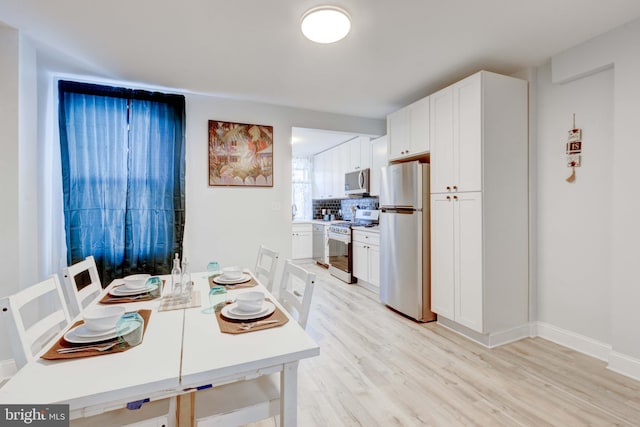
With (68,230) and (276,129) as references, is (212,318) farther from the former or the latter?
(276,129)

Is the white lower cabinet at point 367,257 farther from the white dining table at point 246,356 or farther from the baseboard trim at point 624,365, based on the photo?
the white dining table at point 246,356

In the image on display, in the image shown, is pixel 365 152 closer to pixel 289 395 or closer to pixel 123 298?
pixel 123 298

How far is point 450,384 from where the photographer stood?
202 centimetres

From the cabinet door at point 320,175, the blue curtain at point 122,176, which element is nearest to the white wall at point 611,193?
the blue curtain at point 122,176

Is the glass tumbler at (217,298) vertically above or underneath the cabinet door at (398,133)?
underneath

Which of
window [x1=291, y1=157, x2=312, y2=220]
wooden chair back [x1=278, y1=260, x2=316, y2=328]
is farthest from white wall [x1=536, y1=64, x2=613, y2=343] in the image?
window [x1=291, y1=157, x2=312, y2=220]

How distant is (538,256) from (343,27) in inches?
104

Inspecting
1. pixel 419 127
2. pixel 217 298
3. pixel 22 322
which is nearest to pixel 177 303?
pixel 217 298

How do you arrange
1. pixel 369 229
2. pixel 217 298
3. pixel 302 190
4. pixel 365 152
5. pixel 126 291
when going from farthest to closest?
pixel 302 190, pixel 365 152, pixel 369 229, pixel 126 291, pixel 217 298

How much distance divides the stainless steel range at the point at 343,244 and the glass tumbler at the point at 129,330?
366cm

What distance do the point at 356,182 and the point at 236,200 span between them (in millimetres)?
2201

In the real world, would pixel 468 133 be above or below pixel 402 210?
above

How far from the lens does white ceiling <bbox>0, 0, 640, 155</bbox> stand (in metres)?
1.84

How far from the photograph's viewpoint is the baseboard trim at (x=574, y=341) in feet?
7.54
